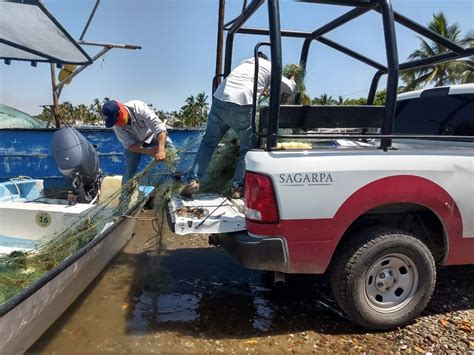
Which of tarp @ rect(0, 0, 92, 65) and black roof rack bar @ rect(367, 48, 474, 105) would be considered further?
black roof rack bar @ rect(367, 48, 474, 105)

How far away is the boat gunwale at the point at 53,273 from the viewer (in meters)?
2.71

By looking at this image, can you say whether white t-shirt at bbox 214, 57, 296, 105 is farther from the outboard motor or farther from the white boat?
the outboard motor

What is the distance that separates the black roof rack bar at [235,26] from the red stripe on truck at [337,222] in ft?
6.87

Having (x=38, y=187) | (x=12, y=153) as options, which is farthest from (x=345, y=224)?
(x=12, y=153)

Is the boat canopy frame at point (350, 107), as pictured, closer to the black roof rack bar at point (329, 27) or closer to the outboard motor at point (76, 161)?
the black roof rack bar at point (329, 27)

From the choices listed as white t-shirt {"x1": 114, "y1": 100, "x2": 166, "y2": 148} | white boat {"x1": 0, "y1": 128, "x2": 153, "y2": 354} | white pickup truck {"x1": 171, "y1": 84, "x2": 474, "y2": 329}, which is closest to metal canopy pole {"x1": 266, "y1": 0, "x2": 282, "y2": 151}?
white pickup truck {"x1": 171, "y1": 84, "x2": 474, "y2": 329}

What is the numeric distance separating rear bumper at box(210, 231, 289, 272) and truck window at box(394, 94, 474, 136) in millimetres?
2643

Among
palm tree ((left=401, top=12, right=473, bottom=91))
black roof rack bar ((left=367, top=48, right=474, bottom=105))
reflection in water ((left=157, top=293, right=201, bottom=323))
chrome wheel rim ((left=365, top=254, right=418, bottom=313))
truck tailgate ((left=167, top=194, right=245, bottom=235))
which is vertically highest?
palm tree ((left=401, top=12, right=473, bottom=91))

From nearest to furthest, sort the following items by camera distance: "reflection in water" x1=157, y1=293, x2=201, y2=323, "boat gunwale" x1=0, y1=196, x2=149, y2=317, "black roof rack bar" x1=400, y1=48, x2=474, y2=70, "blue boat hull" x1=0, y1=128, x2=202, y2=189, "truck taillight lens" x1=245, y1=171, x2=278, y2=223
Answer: "boat gunwale" x1=0, y1=196, x2=149, y2=317 → "truck taillight lens" x1=245, y1=171, x2=278, y2=223 → "reflection in water" x1=157, y1=293, x2=201, y2=323 → "black roof rack bar" x1=400, y1=48, x2=474, y2=70 → "blue boat hull" x1=0, y1=128, x2=202, y2=189

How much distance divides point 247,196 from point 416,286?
170 centimetres

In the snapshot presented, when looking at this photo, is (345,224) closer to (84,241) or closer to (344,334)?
(344,334)

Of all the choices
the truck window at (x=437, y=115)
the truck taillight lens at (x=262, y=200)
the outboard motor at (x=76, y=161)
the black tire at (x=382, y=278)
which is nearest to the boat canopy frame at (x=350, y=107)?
the truck taillight lens at (x=262, y=200)

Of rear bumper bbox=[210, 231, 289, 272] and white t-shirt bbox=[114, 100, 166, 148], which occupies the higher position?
white t-shirt bbox=[114, 100, 166, 148]

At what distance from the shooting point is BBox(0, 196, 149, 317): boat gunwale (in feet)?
8.90
